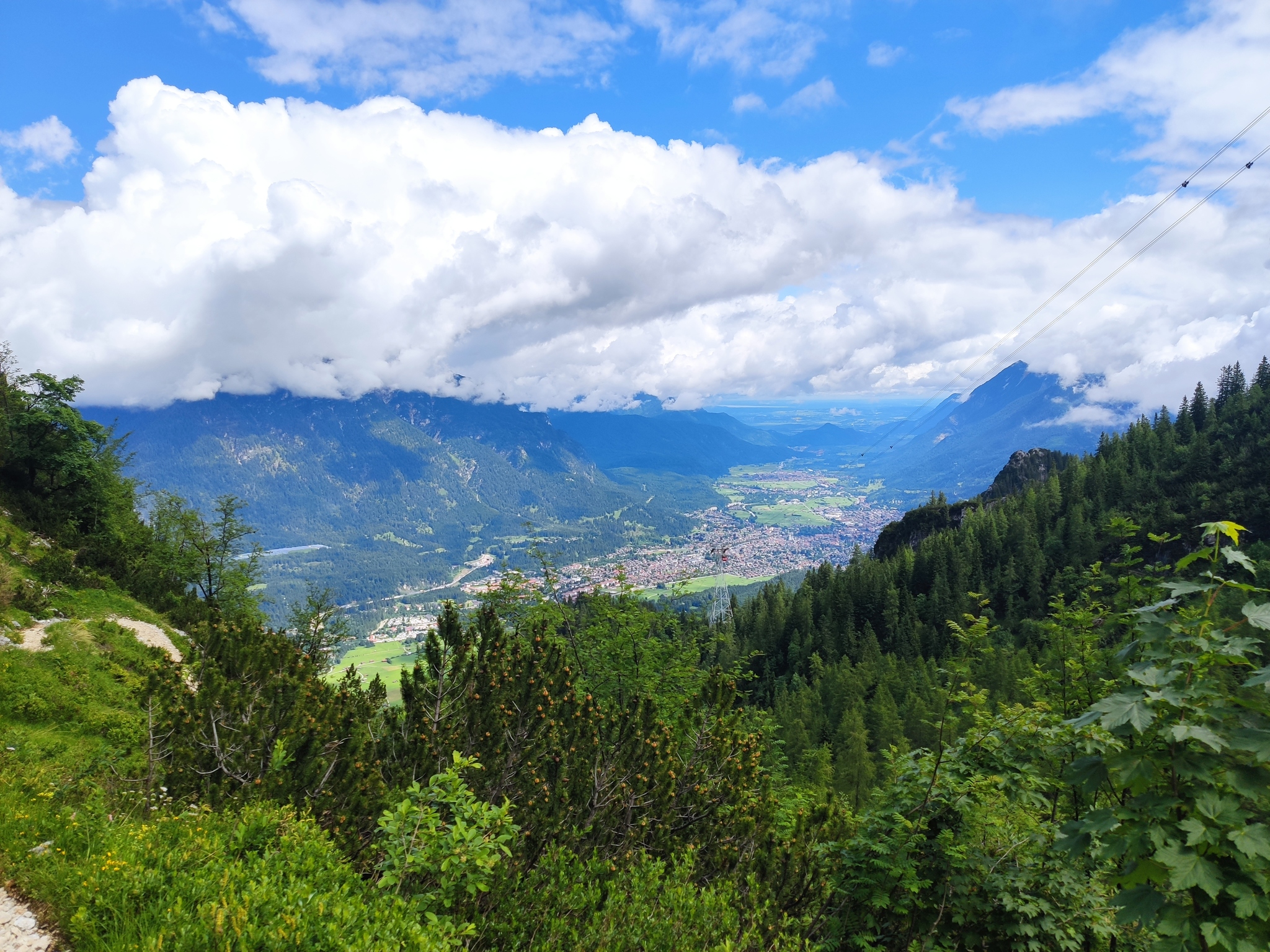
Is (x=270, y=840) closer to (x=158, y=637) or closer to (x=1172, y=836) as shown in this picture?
(x=1172, y=836)

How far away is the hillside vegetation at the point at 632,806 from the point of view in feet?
12.7

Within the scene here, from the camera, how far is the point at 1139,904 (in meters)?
3.74

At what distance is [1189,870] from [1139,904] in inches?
19.0

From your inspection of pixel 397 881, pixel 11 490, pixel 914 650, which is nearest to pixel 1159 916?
pixel 397 881

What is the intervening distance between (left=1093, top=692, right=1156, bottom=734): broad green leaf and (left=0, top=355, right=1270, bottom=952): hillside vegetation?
26 millimetres

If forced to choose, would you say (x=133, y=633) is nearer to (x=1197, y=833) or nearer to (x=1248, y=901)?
(x=1197, y=833)

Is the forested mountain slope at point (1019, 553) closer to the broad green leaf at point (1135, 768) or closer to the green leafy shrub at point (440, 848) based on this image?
the green leafy shrub at point (440, 848)

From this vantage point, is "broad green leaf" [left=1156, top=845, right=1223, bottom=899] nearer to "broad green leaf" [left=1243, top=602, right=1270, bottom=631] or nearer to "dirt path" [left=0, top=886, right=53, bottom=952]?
"broad green leaf" [left=1243, top=602, right=1270, bottom=631]

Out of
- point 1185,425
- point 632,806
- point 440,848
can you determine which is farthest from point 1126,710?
point 1185,425

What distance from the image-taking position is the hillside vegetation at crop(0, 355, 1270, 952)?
12.7 feet

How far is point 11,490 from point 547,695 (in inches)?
1577

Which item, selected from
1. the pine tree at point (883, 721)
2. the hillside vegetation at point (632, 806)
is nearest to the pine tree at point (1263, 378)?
the pine tree at point (883, 721)

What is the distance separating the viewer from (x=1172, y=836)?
367cm

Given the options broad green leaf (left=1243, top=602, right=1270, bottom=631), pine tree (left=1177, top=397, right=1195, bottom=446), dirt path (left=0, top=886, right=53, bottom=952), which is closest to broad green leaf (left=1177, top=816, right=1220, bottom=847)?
broad green leaf (left=1243, top=602, right=1270, bottom=631)
